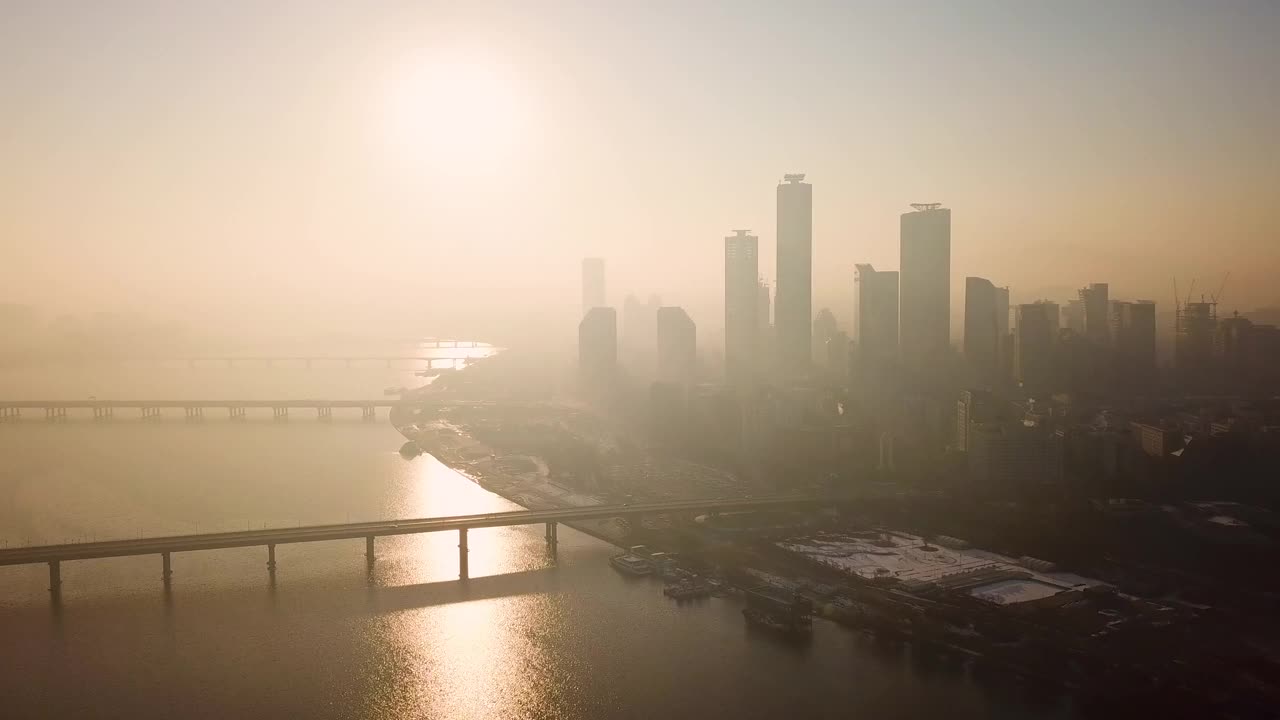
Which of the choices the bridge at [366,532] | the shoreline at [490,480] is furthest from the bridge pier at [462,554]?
the shoreline at [490,480]

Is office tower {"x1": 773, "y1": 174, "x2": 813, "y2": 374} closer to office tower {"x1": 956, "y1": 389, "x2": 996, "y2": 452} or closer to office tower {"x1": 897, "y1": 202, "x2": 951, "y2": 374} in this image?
office tower {"x1": 897, "y1": 202, "x2": 951, "y2": 374}

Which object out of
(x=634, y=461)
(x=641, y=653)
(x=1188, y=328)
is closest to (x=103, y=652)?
(x=641, y=653)

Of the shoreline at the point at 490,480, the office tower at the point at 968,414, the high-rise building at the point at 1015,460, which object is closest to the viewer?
the shoreline at the point at 490,480

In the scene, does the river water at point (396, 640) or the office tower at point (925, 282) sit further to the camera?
the office tower at point (925, 282)

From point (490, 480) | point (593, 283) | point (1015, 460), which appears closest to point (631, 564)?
point (490, 480)

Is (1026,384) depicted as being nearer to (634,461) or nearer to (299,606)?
(634,461)

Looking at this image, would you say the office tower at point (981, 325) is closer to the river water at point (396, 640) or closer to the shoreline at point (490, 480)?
the shoreline at point (490, 480)

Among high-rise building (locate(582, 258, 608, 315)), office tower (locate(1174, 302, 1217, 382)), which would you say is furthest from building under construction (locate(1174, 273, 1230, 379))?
high-rise building (locate(582, 258, 608, 315))
